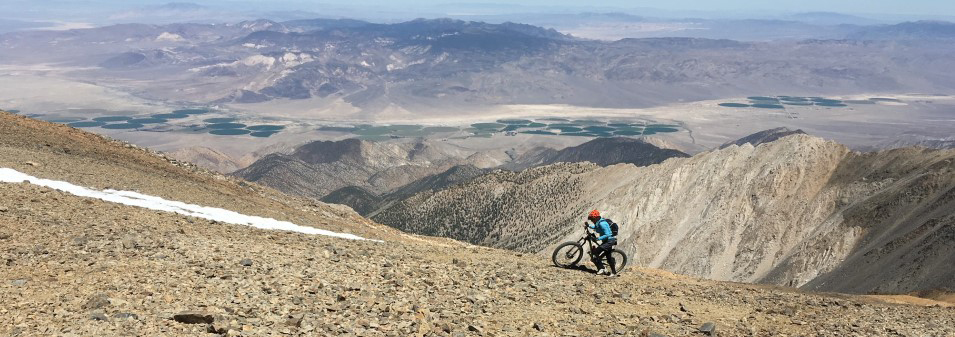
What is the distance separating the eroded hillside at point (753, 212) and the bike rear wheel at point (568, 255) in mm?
26856

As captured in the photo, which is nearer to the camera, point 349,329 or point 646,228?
point 349,329

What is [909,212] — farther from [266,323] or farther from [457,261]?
[266,323]

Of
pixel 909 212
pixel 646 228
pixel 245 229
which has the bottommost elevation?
pixel 646 228

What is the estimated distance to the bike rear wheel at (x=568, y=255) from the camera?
70.7 feet

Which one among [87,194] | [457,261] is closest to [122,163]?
Result: [87,194]

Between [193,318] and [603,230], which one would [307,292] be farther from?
[603,230]

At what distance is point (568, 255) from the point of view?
22375mm

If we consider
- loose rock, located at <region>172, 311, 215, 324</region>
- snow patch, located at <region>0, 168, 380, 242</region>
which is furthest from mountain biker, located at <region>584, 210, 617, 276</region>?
loose rock, located at <region>172, 311, 215, 324</region>

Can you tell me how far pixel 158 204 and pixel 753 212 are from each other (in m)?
60.0

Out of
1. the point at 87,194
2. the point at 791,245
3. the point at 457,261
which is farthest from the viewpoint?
the point at 791,245

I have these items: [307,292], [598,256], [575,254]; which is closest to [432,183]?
[575,254]

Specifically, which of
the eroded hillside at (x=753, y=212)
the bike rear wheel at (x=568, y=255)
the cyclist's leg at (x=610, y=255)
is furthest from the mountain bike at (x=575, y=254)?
the eroded hillside at (x=753, y=212)

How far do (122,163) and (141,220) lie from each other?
11908mm

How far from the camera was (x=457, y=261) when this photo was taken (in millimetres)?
18938
